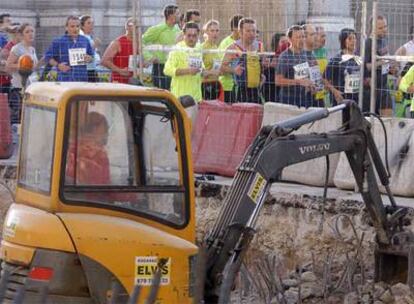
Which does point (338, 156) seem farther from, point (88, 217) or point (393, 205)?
point (88, 217)

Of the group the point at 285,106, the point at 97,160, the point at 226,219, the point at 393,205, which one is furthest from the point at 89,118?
the point at 285,106

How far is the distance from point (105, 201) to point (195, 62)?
6613 millimetres

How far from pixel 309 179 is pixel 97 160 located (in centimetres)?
536

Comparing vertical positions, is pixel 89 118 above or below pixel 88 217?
above

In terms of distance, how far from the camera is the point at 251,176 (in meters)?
8.94

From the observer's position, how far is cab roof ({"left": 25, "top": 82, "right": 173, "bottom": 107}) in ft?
25.9

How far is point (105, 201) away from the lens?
802 centimetres

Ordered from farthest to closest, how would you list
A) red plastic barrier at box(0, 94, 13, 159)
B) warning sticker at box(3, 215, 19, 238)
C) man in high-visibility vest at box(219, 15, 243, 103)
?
red plastic barrier at box(0, 94, 13, 159) → man in high-visibility vest at box(219, 15, 243, 103) → warning sticker at box(3, 215, 19, 238)

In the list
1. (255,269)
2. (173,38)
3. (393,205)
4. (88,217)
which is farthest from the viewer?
(173,38)

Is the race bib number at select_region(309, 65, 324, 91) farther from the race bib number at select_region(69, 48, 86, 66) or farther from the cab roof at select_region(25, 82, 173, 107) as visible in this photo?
the cab roof at select_region(25, 82, 173, 107)

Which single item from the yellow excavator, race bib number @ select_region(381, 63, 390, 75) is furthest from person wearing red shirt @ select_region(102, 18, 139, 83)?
the yellow excavator

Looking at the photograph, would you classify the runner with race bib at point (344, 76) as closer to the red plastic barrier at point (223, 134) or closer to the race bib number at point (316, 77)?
the race bib number at point (316, 77)

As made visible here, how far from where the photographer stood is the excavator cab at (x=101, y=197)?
771 centimetres

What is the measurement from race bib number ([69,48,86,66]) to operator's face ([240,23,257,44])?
2.25 meters
